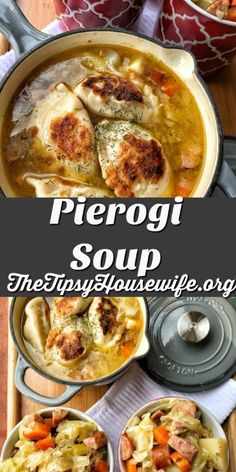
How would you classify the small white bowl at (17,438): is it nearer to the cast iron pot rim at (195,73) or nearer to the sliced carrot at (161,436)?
the sliced carrot at (161,436)

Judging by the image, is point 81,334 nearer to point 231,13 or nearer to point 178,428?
point 178,428

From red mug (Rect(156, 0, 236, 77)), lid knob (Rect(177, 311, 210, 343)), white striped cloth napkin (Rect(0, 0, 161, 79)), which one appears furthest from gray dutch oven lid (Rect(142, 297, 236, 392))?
white striped cloth napkin (Rect(0, 0, 161, 79))

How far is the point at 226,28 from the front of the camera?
1367 millimetres

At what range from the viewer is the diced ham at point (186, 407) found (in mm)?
1409

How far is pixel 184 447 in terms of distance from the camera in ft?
4.48

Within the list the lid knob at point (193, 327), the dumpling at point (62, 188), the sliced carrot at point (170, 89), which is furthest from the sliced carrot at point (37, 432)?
the sliced carrot at point (170, 89)

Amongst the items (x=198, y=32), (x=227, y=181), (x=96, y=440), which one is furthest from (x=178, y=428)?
(x=198, y=32)

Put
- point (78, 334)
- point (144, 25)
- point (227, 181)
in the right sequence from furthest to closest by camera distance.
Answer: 1. point (144, 25)
2. point (78, 334)
3. point (227, 181)

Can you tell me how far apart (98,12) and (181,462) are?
3.21 feet

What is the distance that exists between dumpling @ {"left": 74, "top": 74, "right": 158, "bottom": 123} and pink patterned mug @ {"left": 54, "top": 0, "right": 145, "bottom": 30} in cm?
16

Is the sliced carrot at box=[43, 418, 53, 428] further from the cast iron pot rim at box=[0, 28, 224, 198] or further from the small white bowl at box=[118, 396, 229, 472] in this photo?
the cast iron pot rim at box=[0, 28, 224, 198]

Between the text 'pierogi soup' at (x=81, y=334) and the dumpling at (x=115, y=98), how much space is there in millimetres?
401

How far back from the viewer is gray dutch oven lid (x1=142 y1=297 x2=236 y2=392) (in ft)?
4.87

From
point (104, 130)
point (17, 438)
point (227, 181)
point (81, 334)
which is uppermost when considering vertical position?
point (104, 130)
